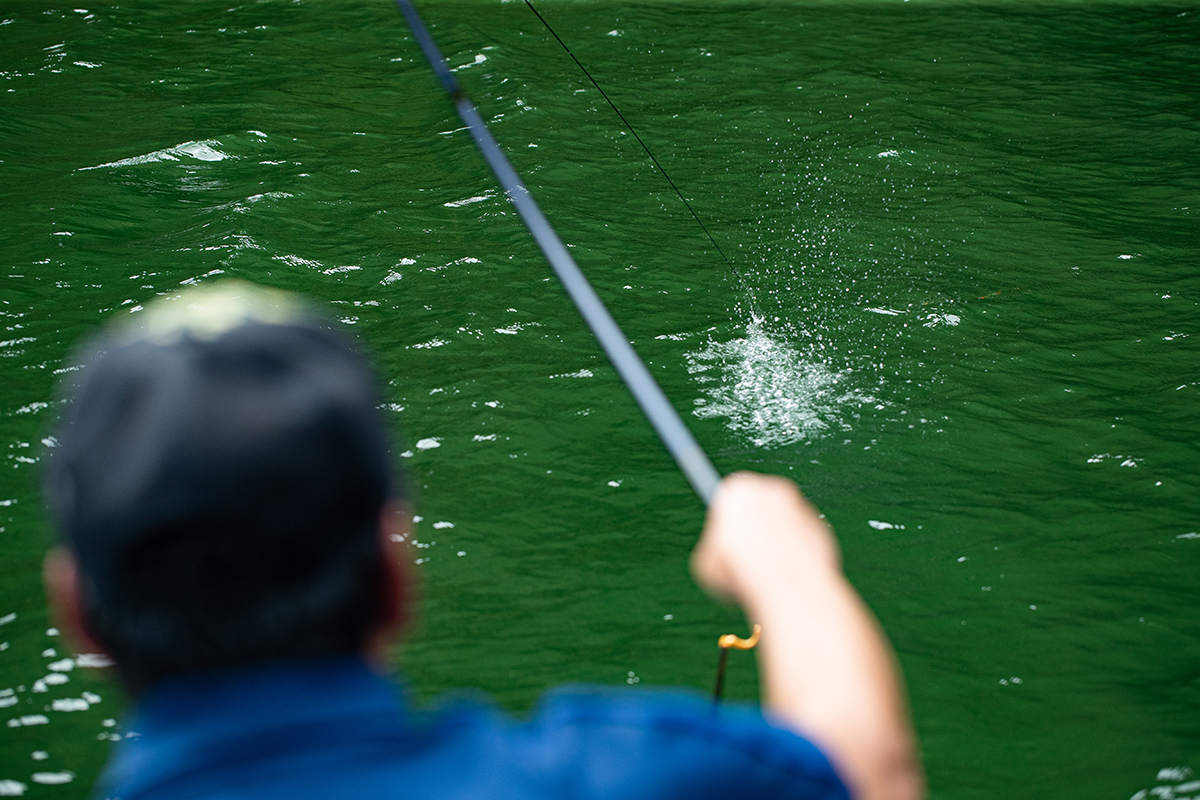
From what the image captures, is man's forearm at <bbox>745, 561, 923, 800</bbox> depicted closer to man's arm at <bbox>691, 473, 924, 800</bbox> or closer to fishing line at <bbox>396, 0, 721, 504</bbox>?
man's arm at <bbox>691, 473, 924, 800</bbox>

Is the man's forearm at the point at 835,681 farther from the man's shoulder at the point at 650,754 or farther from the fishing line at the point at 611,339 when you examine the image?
the fishing line at the point at 611,339

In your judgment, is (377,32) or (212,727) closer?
(212,727)

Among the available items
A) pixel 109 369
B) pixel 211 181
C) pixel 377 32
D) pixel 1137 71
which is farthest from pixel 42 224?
pixel 1137 71

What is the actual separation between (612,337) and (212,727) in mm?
1108

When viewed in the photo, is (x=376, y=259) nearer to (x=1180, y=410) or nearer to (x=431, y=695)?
(x=431, y=695)

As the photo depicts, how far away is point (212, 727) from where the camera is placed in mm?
771

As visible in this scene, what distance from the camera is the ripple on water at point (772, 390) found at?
191 inches

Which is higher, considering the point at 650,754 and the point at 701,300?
the point at 650,754

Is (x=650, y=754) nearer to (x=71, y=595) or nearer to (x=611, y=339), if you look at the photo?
(x=71, y=595)

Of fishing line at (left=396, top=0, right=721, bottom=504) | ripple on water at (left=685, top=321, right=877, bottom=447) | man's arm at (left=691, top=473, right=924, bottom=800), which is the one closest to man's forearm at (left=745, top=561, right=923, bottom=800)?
man's arm at (left=691, top=473, right=924, bottom=800)

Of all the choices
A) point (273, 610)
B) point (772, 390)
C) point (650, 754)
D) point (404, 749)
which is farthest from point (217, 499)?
point (772, 390)

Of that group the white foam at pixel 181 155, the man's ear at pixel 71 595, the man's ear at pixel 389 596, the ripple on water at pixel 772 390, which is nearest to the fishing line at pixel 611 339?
the man's ear at pixel 389 596

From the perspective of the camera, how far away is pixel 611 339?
1.80 metres

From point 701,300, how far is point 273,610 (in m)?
5.16
